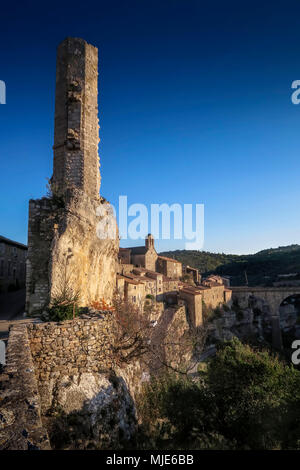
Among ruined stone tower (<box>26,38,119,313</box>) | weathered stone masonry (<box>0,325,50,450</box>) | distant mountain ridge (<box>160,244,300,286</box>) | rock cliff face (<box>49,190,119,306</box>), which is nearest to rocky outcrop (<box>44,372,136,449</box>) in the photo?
weathered stone masonry (<box>0,325,50,450</box>)

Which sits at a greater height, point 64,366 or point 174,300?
point 64,366

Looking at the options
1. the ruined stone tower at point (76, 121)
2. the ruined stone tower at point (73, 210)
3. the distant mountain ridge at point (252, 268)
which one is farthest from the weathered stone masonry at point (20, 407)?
the distant mountain ridge at point (252, 268)

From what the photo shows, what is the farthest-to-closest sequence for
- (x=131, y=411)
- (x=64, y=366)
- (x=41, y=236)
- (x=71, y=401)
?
(x=41, y=236) < (x=131, y=411) < (x=64, y=366) < (x=71, y=401)

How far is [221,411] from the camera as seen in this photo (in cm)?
812

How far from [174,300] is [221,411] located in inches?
1375

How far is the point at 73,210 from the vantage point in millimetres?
11844

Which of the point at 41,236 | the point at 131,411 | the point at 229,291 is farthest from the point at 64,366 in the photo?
the point at 229,291

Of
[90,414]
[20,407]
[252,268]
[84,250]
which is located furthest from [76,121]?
[252,268]

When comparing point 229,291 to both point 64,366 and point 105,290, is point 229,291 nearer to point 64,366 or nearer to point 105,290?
point 105,290

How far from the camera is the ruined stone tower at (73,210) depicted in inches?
433

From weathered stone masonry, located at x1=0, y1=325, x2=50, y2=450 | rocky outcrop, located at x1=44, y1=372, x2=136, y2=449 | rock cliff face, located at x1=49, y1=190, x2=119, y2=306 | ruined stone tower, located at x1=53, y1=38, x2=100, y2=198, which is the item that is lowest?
rocky outcrop, located at x1=44, y1=372, x2=136, y2=449

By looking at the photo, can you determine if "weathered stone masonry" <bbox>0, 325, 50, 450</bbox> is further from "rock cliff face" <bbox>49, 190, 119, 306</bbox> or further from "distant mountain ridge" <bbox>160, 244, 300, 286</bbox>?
"distant mountain ridge" <bbox>160, 244, 300, 286</bbox>

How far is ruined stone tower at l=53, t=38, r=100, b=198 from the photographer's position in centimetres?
1408

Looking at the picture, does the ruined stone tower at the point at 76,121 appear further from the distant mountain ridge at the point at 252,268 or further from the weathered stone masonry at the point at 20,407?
the distant mountain ridge at the point at 252,268
